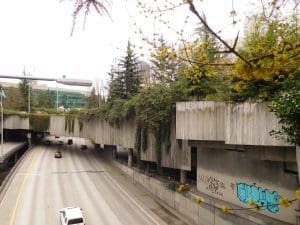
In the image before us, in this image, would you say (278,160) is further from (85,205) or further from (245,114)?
(85,205)

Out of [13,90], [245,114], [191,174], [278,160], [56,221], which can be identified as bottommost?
[56,221]

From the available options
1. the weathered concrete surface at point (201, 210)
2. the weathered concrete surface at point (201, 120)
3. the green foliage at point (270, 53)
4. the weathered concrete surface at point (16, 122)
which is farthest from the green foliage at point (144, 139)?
the weathered concrete surface at point (16, 122)

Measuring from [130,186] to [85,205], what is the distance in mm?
7881

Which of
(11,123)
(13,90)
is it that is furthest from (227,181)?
(13,90)

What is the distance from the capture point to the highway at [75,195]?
96.2ft

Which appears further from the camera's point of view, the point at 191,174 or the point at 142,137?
the point at 142,137

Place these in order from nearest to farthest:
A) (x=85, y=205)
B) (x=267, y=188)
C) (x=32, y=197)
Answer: (x=267, y=188) < (x=85, y=205) < (x=32, y=197)

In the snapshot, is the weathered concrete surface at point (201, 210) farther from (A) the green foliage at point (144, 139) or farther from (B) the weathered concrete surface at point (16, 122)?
(B) the weathered concrete surface at point (16, 122)

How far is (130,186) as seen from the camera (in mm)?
39844

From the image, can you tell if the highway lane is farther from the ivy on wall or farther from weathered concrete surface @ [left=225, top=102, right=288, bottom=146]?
weathered concrete surface @ [left=225, top=102, right=288, bottom=146]

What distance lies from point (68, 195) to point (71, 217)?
9.16m

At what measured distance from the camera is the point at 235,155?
25.1 m

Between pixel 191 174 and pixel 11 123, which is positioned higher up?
pixel 11 123

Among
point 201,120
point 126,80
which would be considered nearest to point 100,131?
point 126,80
